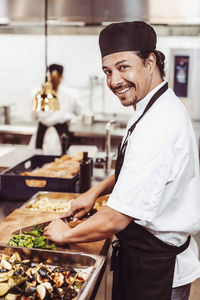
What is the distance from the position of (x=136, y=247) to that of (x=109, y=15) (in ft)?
10.2

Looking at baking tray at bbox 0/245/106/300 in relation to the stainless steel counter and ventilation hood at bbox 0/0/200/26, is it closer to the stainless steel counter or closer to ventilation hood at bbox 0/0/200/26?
ventilation hood at bbox 0/0/200/26

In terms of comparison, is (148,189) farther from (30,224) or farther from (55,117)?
(55,117)

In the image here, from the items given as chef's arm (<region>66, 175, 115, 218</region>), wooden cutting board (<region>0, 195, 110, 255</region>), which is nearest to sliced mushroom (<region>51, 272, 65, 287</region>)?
wooden cutting board (<region>0, 195, 110, 255</region>)

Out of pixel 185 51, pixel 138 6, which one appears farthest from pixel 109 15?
pixel 185 51

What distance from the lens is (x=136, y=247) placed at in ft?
5.40

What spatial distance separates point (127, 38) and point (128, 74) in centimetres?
14

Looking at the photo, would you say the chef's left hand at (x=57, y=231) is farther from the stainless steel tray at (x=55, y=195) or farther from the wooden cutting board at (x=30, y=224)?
the stainless steel tray at (x=55, y=195)

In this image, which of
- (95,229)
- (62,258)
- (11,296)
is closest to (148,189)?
(95,229)

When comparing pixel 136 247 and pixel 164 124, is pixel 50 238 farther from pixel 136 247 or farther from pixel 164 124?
pixel 164 124

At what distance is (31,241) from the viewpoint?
1.72m

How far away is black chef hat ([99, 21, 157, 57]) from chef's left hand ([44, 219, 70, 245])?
28.4 inches

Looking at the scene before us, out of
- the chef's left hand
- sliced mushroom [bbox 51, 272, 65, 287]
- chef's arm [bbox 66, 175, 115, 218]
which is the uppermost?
chef's arm [bbox 66, 175, 115, 218]

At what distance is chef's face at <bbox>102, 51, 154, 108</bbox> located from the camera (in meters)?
1.50

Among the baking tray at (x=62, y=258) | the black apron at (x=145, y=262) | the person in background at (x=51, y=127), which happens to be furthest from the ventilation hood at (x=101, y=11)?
the baking tray at (x=62, y=258)
